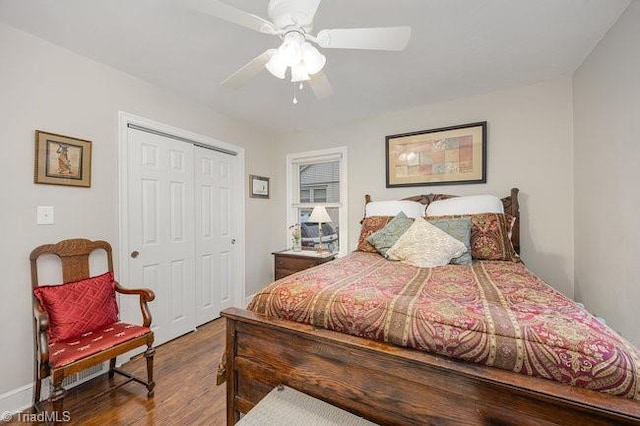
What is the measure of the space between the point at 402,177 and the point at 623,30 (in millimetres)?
1840

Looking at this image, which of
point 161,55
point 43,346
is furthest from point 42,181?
point 161,55

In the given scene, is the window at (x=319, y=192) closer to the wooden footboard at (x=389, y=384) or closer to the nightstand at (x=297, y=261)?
the nightstand at (x=297, y=261)

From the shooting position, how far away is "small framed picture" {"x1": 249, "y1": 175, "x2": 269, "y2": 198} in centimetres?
359

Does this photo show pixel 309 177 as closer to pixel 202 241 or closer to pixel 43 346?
pixel 202 241

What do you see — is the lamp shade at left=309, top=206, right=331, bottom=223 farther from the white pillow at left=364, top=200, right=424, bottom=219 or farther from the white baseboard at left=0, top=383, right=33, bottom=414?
the white baseboard at left=0, top=383, right=33, bottom=414

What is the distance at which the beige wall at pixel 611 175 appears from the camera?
154cm

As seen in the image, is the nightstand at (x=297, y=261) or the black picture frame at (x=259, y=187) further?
the black picture frame at (x=259, y=187)

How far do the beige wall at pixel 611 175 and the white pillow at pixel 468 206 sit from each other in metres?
0.62

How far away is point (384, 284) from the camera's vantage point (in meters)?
1.42

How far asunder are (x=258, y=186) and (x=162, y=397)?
97.2 inches

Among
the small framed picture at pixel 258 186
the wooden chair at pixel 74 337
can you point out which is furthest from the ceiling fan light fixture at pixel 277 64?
the small framed picture at pixel 258 186

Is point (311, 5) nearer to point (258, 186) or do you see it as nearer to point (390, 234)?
point (390, 234)

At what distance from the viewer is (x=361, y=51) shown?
1.99 m

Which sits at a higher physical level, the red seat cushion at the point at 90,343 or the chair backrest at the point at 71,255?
the chair backrest at the point at 71,255
